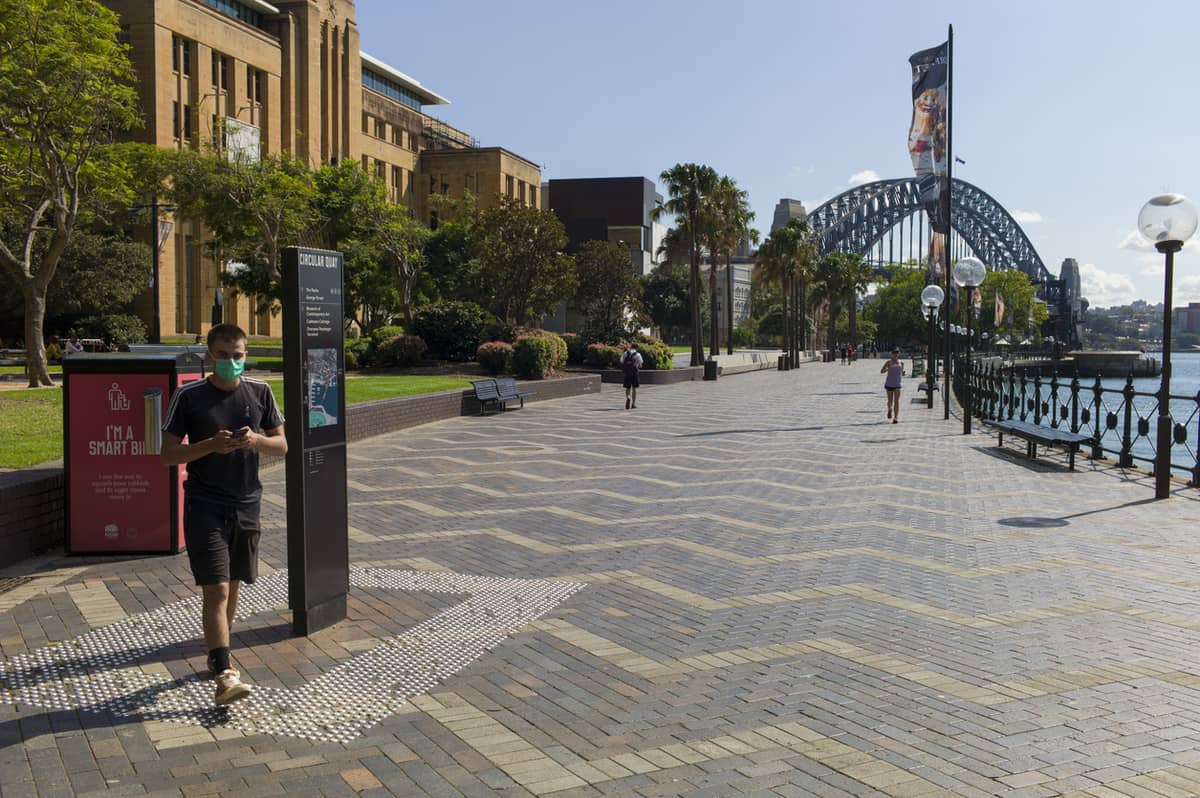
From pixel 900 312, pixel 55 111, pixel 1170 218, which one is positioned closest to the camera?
pixel 1170 218

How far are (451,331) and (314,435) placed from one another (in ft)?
89.4

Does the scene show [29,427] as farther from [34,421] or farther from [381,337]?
[381,337]

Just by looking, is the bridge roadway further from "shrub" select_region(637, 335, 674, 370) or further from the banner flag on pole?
"shrub" select_region(637, 335, 674, 370)

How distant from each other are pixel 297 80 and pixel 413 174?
1816 cm

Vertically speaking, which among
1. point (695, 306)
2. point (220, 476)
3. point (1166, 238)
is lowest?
point (220, 476)

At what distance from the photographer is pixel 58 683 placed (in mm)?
5062

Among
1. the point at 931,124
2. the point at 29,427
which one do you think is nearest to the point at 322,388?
the point at 29,427

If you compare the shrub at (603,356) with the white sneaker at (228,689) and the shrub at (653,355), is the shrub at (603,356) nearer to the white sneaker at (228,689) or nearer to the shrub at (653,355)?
the shrub at (653,355)

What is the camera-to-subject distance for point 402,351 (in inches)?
1272

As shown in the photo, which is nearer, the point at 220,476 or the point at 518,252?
the point at 220,476

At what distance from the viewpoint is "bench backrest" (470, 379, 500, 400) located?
22.3m

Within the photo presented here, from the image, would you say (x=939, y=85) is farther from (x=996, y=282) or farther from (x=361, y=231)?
(x=996, y=282)

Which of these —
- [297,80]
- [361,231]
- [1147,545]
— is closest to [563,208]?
[297,80]

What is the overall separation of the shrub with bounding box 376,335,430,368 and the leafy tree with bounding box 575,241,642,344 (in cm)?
1592
